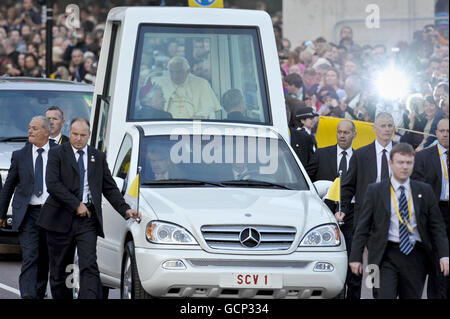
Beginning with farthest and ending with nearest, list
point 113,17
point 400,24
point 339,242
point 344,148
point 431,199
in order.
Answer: point 400,24, point 113,17, point 344,148, point 339,242, point 431,199

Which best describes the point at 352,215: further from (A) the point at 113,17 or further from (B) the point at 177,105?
(A) the point at 113,17

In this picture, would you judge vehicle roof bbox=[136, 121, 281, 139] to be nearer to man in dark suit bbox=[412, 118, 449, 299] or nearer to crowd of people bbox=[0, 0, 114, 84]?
man in dark suit bbox=[412, 118, 449, 299]

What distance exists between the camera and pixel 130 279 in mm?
10859

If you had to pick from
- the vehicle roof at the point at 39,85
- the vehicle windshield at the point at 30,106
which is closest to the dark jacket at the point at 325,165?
the vehicle windshield at the point at 30,106

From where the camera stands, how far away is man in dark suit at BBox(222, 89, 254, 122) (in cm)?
1419

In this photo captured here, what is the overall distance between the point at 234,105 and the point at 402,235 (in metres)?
4.57

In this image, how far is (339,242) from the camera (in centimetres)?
1085

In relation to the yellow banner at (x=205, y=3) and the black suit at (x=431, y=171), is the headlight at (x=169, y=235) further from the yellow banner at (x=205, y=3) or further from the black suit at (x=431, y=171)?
the yellow banner at (x=205, y=3)

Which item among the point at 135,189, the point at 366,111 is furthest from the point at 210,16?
the point at 366,111

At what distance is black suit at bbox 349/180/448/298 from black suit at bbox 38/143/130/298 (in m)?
2.38

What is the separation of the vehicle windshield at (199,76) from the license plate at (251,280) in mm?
3649

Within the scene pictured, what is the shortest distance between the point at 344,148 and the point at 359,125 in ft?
13.7
